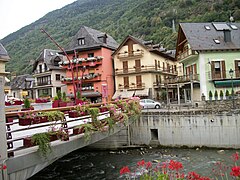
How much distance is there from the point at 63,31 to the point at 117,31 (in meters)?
28.5

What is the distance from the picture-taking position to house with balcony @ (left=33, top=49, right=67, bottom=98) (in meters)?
46.9

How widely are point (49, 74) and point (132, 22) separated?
2109 inches

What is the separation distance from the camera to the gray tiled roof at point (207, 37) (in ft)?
94.0

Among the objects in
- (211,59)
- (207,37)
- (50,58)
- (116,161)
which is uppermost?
(50,58)

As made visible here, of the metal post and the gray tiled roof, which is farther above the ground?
the gray tiled roof

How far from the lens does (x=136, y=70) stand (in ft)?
129

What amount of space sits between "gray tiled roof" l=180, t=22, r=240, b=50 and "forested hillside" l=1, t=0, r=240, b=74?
35.3 metres

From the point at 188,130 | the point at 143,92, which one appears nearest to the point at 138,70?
the point at 143,92

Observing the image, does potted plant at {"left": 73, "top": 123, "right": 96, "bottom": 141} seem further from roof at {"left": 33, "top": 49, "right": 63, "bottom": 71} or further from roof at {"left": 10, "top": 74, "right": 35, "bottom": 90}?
roof at {"left": 10, "top": 74, "right": 35, "bottom": 90}

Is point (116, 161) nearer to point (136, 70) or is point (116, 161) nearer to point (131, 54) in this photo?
point (136, 70)

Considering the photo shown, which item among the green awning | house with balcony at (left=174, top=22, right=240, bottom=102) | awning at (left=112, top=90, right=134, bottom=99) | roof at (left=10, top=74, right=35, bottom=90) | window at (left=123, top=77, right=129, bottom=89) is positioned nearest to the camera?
the green awning

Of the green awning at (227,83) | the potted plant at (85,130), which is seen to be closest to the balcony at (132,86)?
the green awning at (227,83)

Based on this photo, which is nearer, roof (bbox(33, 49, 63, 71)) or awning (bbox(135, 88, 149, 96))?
awning (bbox(135, 88, 149, 96))

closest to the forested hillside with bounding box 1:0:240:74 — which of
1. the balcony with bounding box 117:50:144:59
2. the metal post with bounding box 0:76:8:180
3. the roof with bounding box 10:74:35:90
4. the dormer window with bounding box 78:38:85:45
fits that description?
the roof with bounding box 10:74:35:90
